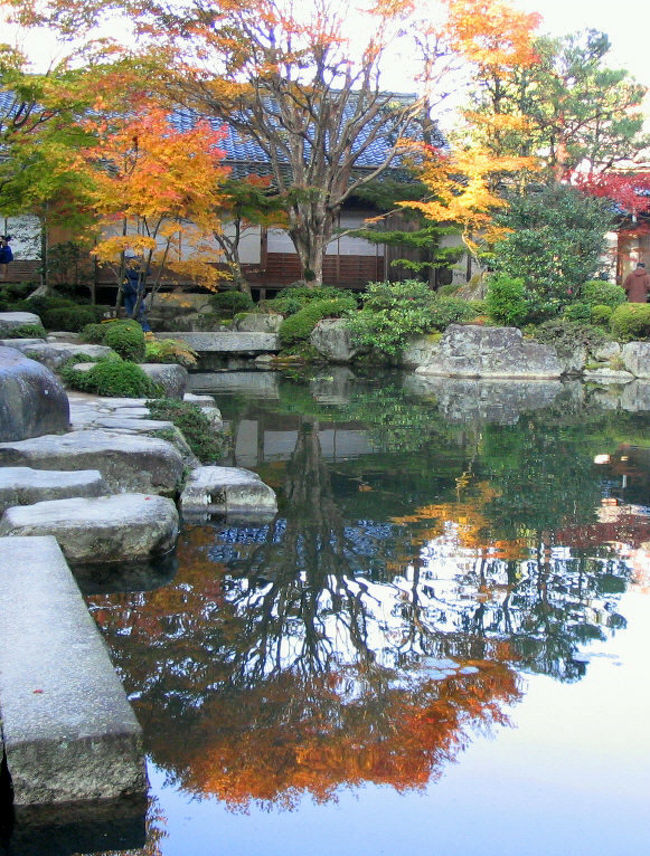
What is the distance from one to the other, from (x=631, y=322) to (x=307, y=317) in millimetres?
7289

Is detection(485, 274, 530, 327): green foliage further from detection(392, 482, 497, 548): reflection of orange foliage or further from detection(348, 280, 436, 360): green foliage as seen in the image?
detection(392, 482, 497, 548): reflection of orange foliage

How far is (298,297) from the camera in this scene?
75.0 feet

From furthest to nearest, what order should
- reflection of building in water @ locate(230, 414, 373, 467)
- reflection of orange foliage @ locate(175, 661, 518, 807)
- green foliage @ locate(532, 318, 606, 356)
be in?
green foliage @ locate(532, 318, 606, 356), reflection of building in water @ locate(230, 414, 373, 467), reflection of orange foliage @ locate(175, 661, 518, 807)

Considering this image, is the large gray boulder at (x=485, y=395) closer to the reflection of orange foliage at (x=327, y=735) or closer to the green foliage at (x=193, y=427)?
the green foliage at (x=193, y=427)

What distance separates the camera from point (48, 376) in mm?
8086

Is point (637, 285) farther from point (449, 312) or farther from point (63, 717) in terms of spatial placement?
point (63, 717)

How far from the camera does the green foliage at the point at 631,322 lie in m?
18.9

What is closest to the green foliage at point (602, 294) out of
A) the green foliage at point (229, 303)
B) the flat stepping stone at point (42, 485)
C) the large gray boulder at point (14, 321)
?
the green foliage at point (229, 303)

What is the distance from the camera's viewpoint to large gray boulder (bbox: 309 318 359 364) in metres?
21.2

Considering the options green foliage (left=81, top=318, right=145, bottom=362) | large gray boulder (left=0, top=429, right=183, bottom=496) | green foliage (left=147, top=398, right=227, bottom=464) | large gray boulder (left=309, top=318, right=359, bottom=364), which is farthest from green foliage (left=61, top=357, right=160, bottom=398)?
large gray boulder (left=309, top=318, right=359, bottom=364)

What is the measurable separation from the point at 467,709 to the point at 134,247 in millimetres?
14554

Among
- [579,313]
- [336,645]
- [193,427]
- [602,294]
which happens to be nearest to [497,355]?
[579,313]

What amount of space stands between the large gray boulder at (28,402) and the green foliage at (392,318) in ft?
42.9

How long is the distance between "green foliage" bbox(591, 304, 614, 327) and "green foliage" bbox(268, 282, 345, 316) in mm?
6201
